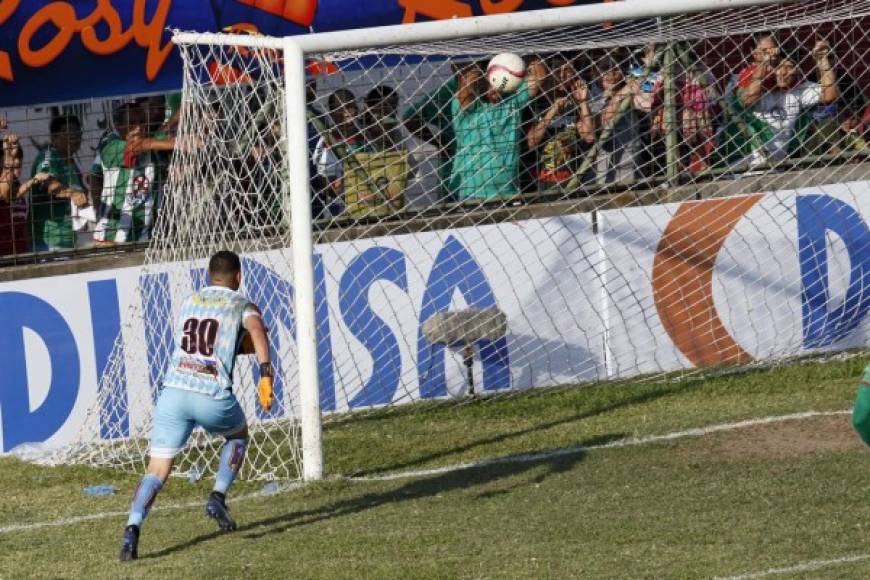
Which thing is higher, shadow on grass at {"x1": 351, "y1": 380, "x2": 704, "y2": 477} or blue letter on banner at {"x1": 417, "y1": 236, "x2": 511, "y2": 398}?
blue letter on banner at {"x1": 417, "y1": 236, "x2": 511, "y2": 398}

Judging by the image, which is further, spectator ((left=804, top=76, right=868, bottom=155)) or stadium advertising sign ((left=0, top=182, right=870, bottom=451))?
spectator ((left=804, top=76, right=868, bottom=155))

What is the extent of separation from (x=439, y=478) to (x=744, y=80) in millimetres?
5004

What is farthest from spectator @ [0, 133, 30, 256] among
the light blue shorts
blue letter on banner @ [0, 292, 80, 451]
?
the light blue shorts

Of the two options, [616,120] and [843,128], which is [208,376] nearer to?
[616,120]

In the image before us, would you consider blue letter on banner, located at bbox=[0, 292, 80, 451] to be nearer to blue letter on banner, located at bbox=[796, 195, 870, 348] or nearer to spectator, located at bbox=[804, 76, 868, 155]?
blue letter on banner, located at bbox=[796, 195, 870, 348]

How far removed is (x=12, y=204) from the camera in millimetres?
14281

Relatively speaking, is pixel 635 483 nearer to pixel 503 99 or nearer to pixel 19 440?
pixel 503 99

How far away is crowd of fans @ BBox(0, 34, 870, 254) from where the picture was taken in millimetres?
13766

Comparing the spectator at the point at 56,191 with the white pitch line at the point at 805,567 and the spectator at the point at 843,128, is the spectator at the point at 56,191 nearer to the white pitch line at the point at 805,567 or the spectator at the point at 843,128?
the spectator at the point at 843,128

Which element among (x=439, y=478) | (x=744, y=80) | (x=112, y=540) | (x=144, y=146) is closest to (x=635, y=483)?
(x=439, y=478)

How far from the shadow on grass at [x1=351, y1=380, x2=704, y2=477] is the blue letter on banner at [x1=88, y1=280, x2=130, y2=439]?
9.01ft

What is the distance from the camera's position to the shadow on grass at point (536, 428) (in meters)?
11.6

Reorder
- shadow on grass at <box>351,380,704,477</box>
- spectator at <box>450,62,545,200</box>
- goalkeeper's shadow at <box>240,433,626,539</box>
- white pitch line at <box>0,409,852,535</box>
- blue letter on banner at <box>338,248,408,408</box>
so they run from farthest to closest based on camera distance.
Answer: spectator at <box>450,62,545,200</box>, blue letter on banner at <box>338,248,408,408</box>, shadow on grass at <box>351,380,704,477</box>, white pitch line at <box>0,409,852,535</box>, goalkeeper's shadow at <box>240,433,626,539</box>

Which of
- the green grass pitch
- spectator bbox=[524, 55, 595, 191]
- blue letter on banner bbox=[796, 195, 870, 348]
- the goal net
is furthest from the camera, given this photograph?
blue letter on banner bbox=[796, 195, 870, 348]
